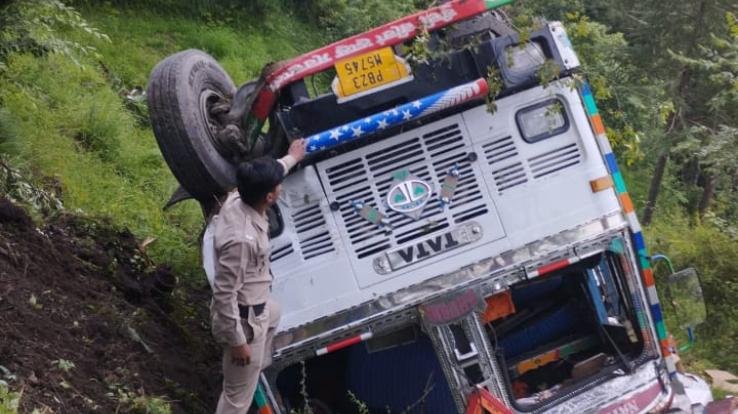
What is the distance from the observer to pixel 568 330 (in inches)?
220

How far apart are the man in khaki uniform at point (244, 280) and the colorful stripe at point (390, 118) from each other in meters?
0.19

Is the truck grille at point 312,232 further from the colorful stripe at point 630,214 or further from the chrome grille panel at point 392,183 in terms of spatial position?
the colorful stripe at point 630,214

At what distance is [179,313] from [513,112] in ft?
9.33

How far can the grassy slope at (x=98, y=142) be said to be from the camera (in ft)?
25.3

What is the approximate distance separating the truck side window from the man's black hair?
1.35m

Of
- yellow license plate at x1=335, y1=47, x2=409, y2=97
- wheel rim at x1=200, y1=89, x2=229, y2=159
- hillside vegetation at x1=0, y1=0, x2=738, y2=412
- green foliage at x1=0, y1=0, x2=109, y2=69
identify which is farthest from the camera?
hillside vegetation at x1=0, y1=0, x2=738, y2=412

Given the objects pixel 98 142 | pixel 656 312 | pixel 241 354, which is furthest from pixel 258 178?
pixel 98 142

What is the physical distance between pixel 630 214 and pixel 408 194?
111 cm

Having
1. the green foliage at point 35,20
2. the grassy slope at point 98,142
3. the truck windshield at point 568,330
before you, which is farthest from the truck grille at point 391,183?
the green foliage at point 35,20

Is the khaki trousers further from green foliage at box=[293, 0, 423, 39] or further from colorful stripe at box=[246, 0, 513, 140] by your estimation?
green foliage at box=[293, 0, 423, 39]

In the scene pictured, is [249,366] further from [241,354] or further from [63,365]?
[63,365]

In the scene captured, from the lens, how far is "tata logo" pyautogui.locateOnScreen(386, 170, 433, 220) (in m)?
4.54

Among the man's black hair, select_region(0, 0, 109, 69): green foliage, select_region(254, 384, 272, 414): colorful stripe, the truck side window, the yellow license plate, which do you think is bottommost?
select_region(254, 384, 272, 414): colorful stripe

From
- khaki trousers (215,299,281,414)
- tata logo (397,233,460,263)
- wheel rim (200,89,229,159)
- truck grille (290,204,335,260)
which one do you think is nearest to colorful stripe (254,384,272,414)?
khaki trousers (215,299,281,414)
